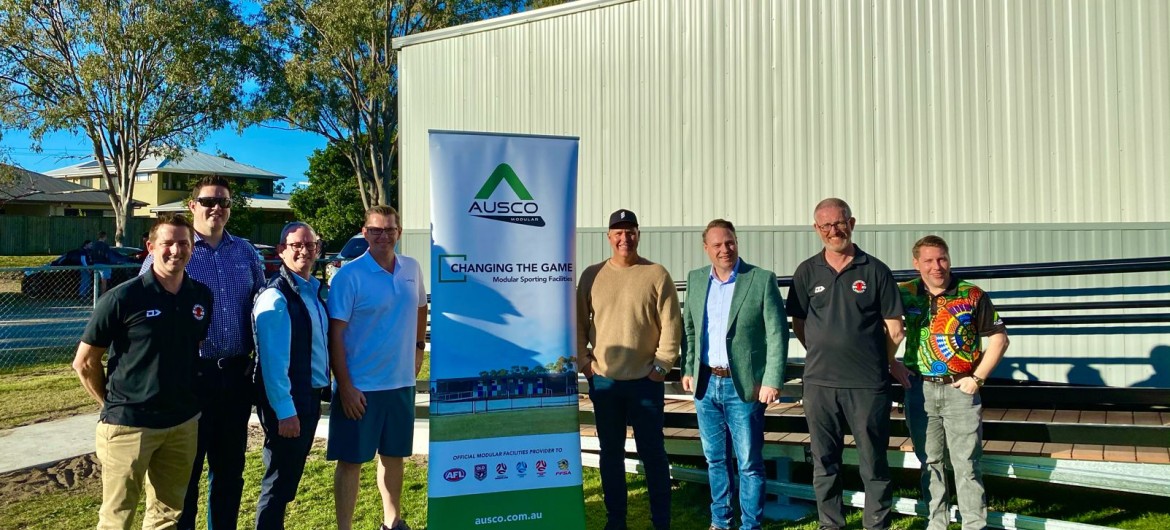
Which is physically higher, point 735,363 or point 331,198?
point 331,198

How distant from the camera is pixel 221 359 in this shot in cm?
359

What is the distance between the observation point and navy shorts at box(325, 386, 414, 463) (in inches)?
148

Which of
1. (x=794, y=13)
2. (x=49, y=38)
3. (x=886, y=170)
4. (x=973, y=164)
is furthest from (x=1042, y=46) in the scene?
(x=49, y=38)

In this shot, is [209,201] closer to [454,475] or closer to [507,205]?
[507,205]

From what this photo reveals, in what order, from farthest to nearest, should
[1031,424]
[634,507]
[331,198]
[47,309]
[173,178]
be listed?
1. [173,178]
2. [331,198]
3. [47,309]
4. [634,507]
5. [1031,424]

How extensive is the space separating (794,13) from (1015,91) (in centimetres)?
259

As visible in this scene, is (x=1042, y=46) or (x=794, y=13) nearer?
(x=1042, y=46)

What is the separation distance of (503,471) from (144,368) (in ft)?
5.76

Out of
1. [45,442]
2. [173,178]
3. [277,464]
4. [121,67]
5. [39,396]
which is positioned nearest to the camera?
[277,464]

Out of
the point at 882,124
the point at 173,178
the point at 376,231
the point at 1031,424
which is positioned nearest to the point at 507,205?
the point at 376,231

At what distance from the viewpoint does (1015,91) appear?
7.82 m

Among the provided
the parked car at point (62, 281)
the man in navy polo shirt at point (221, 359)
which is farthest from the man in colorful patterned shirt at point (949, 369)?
the parked car at point (62, 281)

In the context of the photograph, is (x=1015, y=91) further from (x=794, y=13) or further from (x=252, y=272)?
(x=252, y=272)

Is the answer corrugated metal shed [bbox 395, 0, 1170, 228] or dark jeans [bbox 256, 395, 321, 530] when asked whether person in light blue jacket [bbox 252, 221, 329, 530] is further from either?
corrugated metal shed [bbox 395, 0, 1170, 228]
